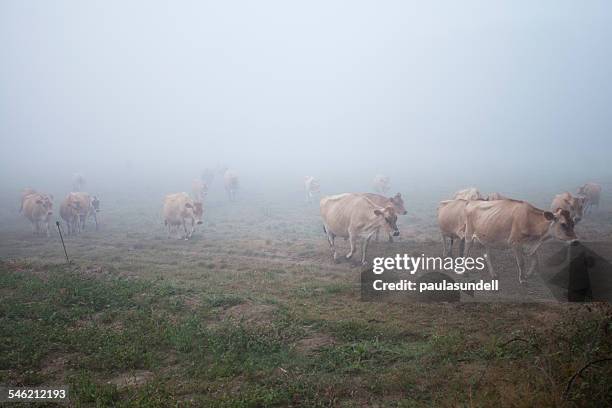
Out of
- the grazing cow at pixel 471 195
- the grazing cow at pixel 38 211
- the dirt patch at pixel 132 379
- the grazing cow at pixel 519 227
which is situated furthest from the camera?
the grazing cow at pixel 38 211

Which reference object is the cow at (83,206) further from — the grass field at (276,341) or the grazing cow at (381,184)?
the grazing cow at (381,184)

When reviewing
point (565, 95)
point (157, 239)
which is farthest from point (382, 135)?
point (157, 239)

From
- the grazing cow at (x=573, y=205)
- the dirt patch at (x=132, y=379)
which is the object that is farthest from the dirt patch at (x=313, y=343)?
the grazing cow at (x=573, y=205)

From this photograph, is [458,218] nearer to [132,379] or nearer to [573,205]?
[573,205]

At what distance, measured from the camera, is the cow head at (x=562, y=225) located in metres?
10.9

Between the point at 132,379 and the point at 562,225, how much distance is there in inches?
463

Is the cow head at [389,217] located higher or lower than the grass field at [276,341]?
higher

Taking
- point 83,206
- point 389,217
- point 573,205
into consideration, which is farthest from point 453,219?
point 83,206

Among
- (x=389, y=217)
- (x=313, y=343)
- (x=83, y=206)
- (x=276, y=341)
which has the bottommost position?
(x=313, y=343)

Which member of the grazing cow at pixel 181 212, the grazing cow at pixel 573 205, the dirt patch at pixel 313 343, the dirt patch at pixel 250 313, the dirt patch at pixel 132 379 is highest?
the grazing cow at pixel 181 212

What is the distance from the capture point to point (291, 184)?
48125 millimetres

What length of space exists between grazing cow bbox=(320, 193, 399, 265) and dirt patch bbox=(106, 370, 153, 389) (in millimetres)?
9268

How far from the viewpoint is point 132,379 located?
23.0ft

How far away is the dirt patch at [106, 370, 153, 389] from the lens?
6.79m
